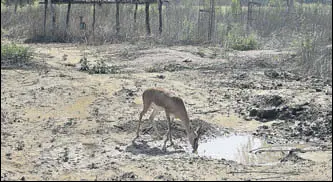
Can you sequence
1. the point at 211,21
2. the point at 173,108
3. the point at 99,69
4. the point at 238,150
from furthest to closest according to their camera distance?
the point at 211,21
the point at 99,69
the point at 238,150
the point at 173,108

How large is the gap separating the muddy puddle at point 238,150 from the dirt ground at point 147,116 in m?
0.25

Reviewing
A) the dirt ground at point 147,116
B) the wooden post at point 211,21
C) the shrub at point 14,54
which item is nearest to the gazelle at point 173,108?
the dirt ground at point 147,116

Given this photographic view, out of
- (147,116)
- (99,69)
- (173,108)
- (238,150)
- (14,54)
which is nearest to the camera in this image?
(173,108)

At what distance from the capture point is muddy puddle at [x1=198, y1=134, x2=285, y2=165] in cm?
1127

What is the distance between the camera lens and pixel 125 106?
14.5m

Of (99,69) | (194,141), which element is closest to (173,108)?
(194,141)

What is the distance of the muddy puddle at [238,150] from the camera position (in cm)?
1127

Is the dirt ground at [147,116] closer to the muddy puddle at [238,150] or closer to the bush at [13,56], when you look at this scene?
the muddy puddle at [238,150]

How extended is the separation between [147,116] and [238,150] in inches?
104

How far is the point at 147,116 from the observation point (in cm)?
1375

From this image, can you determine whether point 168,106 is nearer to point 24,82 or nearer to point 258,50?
point 24,82

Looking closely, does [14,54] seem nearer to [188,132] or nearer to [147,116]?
[147,116]

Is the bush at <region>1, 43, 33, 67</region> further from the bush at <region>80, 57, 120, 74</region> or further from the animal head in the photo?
the animal head

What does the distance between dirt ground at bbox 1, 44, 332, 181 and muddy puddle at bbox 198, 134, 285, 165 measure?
0.81 feet
